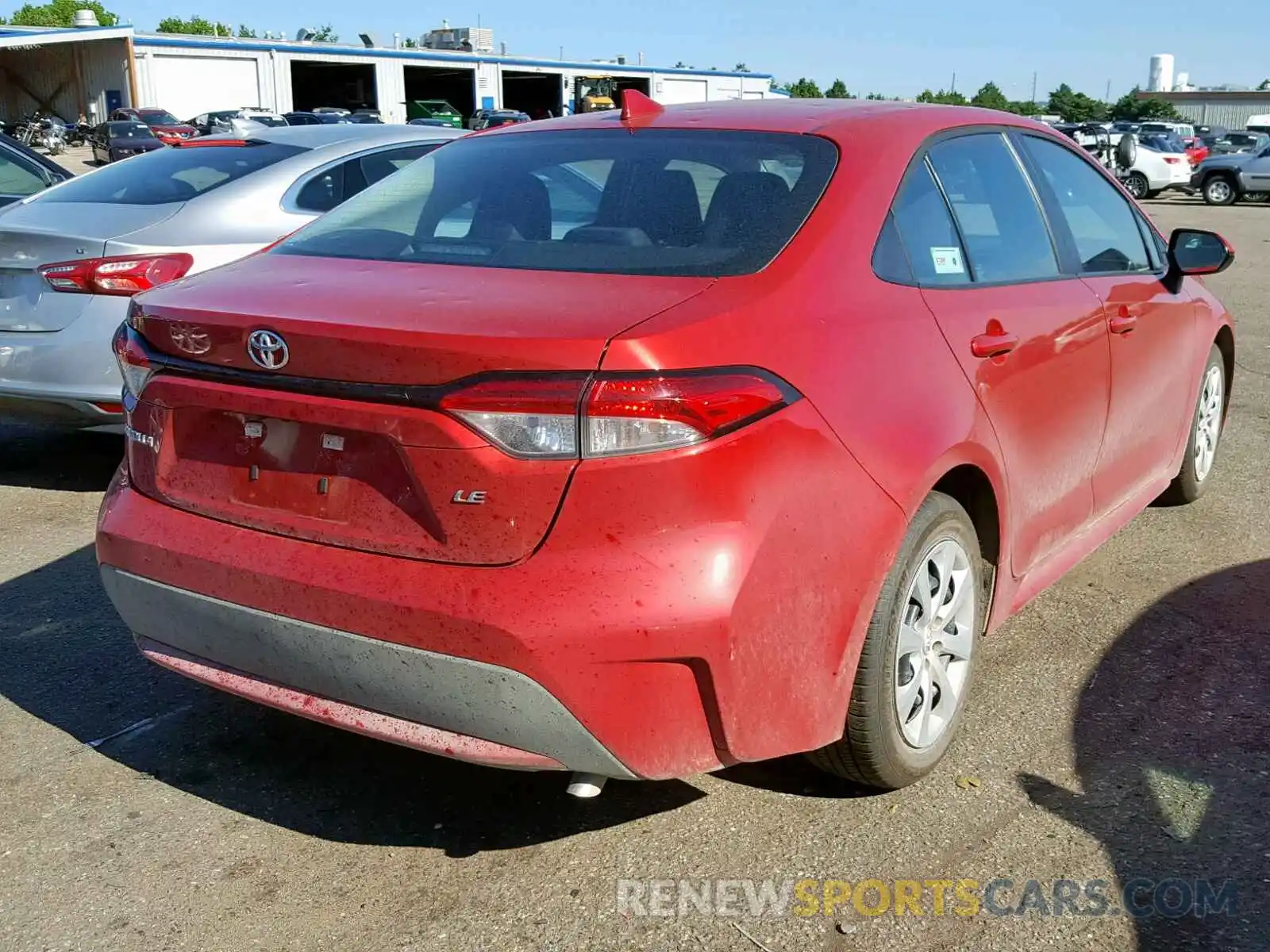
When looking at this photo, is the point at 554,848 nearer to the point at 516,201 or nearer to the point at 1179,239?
the point at 516,201

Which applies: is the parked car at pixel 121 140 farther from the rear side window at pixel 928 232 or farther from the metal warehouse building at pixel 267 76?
the rear side window at pixel 928 232

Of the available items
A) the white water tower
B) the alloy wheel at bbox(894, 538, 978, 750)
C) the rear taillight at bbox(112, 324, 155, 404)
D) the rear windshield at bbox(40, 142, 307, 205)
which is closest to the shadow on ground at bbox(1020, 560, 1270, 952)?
the alloy wheel at bbox(894, 538, 978, 750)

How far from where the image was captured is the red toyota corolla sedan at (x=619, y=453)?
242 cm

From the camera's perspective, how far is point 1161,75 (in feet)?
329

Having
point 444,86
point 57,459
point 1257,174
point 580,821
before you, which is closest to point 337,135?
point 57,459

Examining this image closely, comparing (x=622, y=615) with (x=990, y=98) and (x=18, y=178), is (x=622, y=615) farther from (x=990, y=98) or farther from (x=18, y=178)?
(x=990, y=98)

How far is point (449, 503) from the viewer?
98.0 inches

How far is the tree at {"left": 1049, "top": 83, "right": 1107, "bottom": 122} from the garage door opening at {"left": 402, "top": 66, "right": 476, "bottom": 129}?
36.0 m

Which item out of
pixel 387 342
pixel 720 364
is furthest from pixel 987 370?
pixel 387 342

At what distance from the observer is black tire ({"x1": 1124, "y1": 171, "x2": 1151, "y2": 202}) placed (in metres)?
29.7

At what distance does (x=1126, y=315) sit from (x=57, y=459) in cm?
514

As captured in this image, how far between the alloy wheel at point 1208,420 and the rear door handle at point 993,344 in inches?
85.6

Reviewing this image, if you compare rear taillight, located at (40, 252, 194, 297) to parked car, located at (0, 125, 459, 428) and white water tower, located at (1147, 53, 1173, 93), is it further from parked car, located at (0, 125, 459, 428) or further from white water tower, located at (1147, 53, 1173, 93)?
white water tower, located at (1147, 53, 1173, 93)

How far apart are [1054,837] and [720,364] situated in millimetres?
1419
